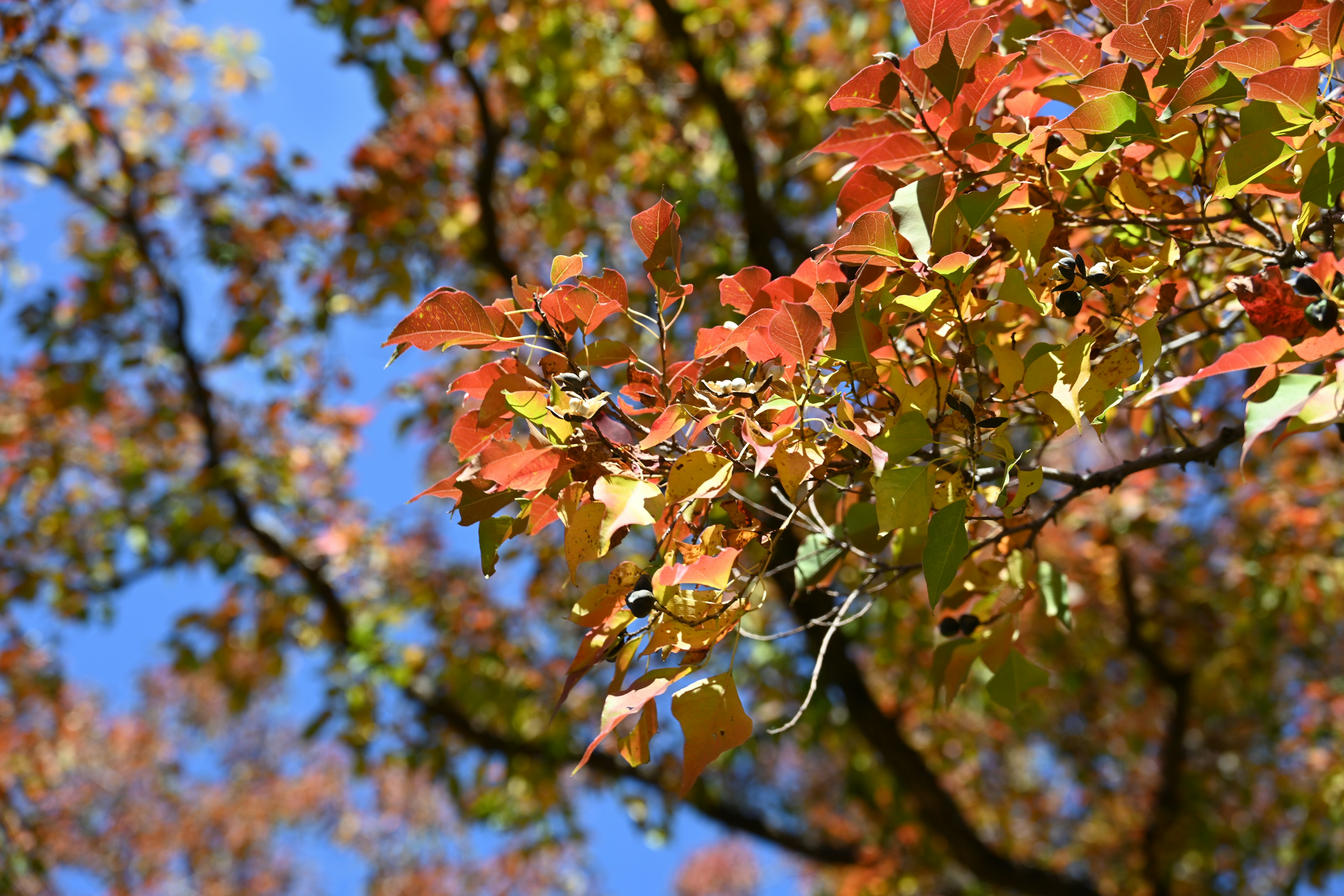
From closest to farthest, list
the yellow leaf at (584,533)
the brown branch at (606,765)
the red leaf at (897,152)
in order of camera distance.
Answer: the yellow leaf at (584,533)
the red leaf at (897,152)
the brown branch at (606,765)

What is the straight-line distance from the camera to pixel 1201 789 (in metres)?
4.98

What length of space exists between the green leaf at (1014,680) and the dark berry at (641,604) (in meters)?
0.65

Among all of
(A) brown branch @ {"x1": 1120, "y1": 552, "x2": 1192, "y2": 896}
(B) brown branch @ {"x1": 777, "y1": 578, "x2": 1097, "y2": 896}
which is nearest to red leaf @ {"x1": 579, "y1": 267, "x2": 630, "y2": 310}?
(B) brown branch @ {"x1": 777, "y1": 578, "x2": 1097, "y2": 896}

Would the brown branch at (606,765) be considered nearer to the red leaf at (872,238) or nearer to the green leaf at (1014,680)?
the green leaf at (1014,680)

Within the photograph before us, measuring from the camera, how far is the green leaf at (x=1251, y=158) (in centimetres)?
98

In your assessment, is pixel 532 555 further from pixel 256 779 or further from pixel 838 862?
pixel 256 779

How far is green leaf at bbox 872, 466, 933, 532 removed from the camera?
952 mm

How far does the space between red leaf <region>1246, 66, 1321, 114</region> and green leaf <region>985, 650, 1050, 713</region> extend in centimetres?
80

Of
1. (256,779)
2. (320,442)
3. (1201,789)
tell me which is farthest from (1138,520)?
(256,779)

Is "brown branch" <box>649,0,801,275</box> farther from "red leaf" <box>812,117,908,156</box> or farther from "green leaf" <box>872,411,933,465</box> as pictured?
"green leaf" <box>872,411,933,465</box>

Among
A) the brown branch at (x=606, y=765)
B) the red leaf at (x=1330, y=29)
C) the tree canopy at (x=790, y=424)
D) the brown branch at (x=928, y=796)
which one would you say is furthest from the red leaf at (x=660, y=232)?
the brown branch at (x=606, y=765)

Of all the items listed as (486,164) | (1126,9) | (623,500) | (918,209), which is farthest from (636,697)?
(486,164)

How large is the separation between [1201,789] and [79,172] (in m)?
6.41

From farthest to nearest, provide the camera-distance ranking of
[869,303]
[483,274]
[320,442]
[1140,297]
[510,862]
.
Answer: [510,862] → [320,442] → [483,274] → [1140,297] → [869,303]
